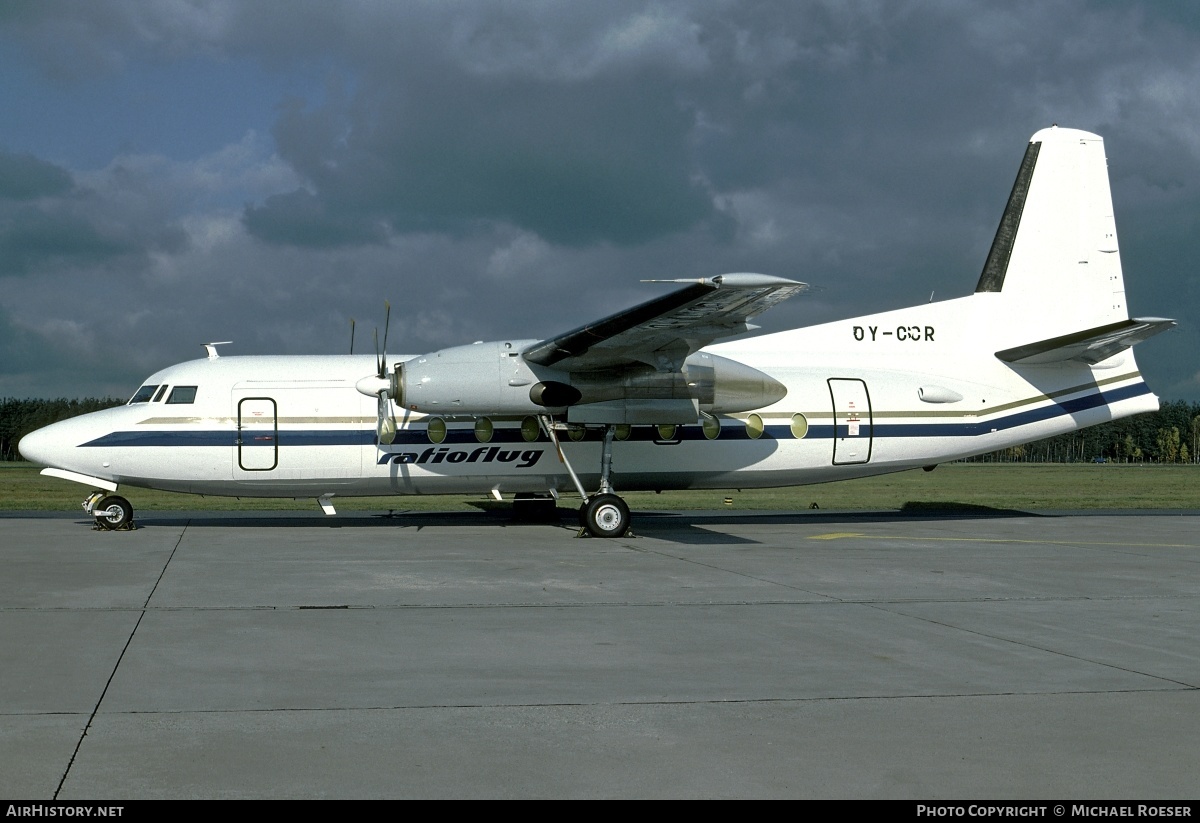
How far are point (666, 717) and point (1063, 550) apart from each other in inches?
452

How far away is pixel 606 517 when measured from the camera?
57.9 ft

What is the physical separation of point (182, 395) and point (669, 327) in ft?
28.9

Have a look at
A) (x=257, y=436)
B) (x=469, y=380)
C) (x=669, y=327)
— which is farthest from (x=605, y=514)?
(x=257, y=436)

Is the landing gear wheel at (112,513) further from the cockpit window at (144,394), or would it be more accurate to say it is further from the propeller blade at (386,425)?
the propeller blade at (386,425)

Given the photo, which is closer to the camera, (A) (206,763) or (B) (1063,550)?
(A) (206,763)

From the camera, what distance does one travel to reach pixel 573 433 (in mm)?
18781

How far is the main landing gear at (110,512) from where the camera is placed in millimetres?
18094

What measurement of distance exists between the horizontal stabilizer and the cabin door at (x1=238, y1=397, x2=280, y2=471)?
13.6m

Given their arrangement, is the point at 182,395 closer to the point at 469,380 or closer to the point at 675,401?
the point at 469,380

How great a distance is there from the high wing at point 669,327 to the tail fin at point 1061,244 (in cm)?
816

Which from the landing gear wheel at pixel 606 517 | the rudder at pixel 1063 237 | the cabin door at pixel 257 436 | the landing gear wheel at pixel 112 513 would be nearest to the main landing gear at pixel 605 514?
the landing gear wheel at pixel 606 517

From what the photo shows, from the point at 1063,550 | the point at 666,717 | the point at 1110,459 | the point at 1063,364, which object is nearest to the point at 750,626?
the point at 666,717

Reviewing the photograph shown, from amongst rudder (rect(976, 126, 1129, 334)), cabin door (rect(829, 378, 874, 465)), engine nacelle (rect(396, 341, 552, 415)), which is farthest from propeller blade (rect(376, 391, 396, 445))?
rudder (rect(976, 126, 1129, 334))

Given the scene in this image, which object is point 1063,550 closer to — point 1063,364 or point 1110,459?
point 1063,364
